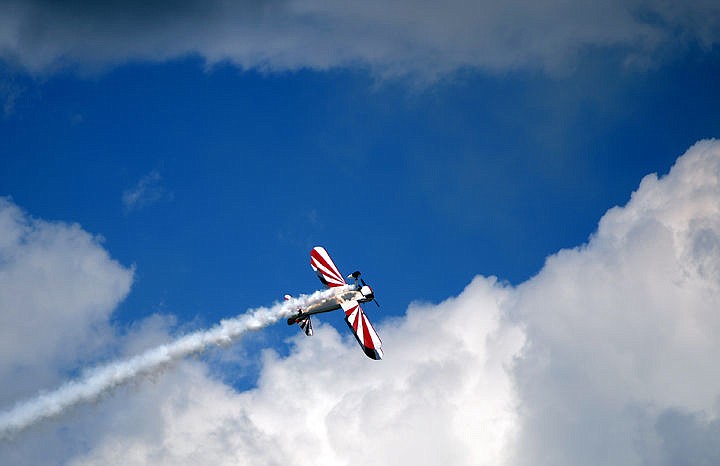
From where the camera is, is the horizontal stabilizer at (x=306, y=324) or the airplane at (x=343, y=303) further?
the horizontal stabilizer at (x=306, y=324)

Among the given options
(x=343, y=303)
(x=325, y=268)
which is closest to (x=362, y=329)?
(x=343, y=303)

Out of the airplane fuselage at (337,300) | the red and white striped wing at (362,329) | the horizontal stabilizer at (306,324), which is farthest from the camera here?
the horizontal stabilizer at (306,324)

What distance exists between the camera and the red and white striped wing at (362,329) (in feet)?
306

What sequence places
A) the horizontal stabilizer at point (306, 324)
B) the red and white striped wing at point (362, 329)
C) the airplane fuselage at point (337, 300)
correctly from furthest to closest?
1. the horizontal stabilizer at point (306, 324)
2. the airplane fuselage at point (337, 300)
3. the red and white striped wing at point (362, 329)

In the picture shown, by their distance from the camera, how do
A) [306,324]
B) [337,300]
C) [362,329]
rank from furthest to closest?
[306,324], [337,300], [362,329]

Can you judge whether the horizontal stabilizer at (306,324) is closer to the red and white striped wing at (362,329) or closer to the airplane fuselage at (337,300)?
the airplane fuselage at (337,300)

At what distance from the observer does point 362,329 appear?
95.8m

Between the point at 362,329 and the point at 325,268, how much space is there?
10.7 meters

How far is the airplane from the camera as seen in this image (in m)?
94.4

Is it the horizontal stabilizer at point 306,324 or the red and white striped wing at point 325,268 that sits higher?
the red and white striped wing at point 325,268

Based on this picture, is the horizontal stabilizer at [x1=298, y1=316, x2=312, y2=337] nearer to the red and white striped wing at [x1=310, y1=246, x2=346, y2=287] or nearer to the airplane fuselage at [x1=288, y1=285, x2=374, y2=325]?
the airplane fuselage at [x1=288, y1=285, x2=374, y2=325]

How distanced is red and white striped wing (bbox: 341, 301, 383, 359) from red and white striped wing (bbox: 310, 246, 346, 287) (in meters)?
3.91

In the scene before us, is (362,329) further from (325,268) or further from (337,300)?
(325,268)

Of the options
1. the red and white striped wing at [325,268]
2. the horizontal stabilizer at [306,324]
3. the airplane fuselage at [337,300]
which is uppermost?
the red and white striped wing at [325,268]
